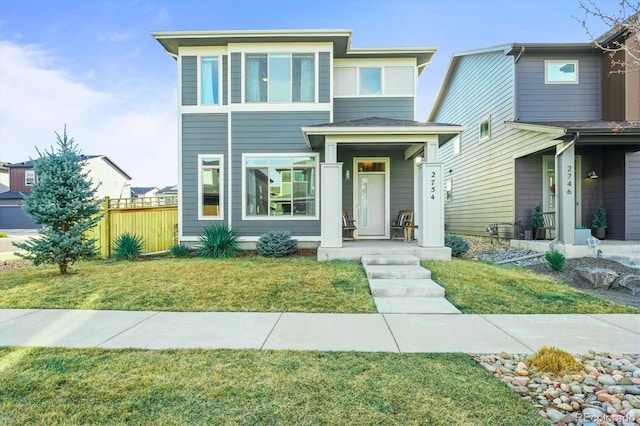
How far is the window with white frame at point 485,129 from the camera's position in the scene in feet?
44.5

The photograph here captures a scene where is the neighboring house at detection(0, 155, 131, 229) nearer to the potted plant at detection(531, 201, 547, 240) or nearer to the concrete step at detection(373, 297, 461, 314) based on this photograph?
the concrete step at detection(373, 297, 461, 314)

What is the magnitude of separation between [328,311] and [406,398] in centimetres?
257

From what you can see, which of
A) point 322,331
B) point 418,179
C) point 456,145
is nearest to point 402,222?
point 418,179

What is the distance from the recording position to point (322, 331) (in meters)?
4.23

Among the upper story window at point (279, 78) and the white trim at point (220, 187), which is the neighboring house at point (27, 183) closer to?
the white trim at point (220, 187)

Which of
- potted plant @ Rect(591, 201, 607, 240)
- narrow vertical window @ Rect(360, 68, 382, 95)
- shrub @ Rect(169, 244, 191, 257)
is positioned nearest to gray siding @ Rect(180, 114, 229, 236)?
shrub @ Rect(169, 244, 191, 257)

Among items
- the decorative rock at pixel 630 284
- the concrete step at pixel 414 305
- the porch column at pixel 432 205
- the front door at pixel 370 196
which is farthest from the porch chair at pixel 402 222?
the decorative rock at pixel 630 284

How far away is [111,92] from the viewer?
71.5ft

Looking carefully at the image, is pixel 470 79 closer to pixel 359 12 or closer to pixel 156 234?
pixel 359 12

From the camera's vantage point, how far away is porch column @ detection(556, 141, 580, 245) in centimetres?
923

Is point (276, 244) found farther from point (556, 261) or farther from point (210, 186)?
point (556, 261)

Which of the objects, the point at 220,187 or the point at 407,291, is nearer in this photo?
the point at 407,291

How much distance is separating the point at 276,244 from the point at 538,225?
28.5 feet

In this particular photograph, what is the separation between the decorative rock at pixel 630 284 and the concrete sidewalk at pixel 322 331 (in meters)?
2.11
